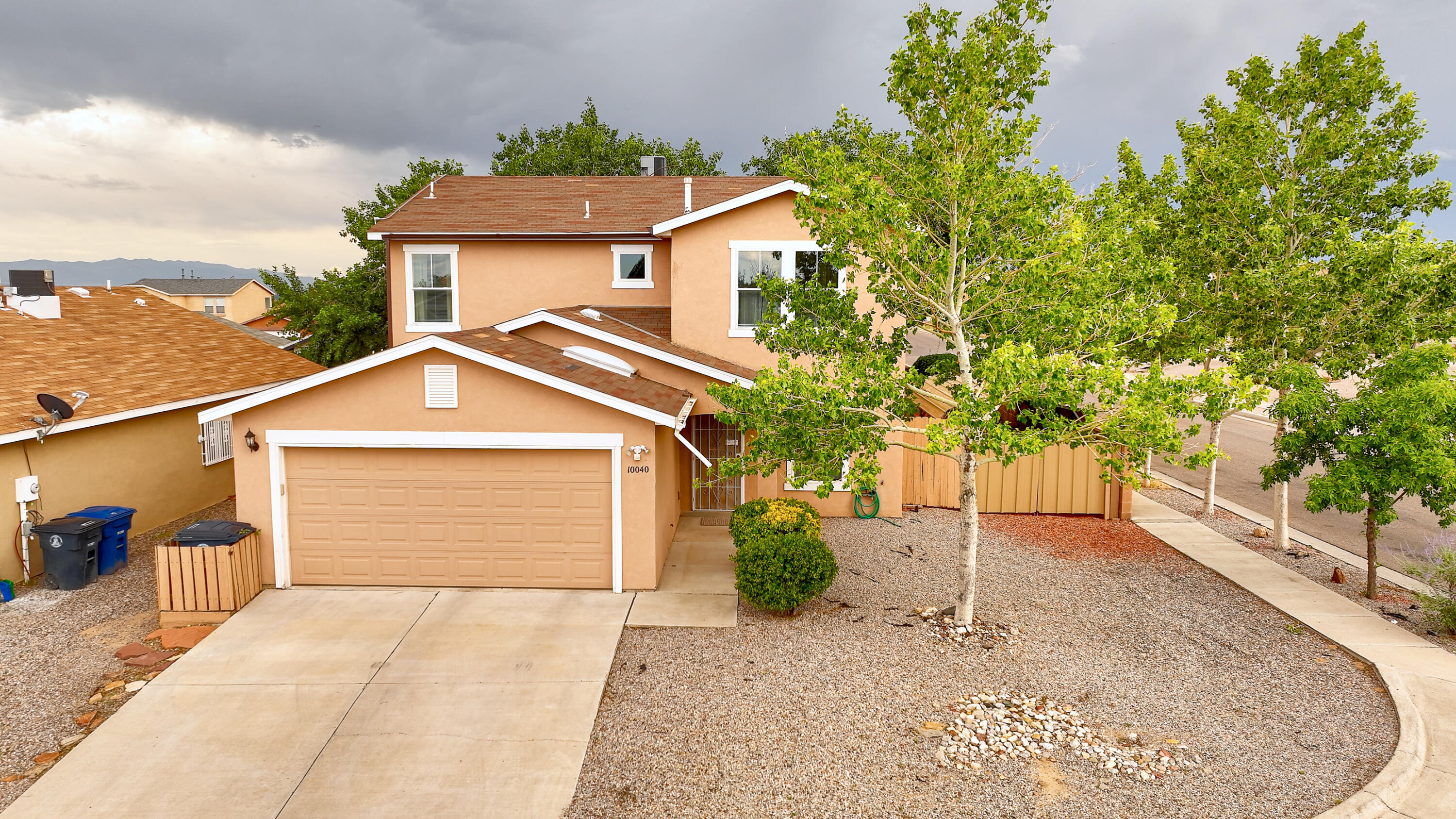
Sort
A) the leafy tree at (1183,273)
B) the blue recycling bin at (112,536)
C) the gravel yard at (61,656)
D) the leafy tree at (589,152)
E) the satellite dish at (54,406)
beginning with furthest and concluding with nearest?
the leafy tree at (589,152) < the leafy tree at (1183,273) < the satellite dish at (54,406) < the blue recycling bin at (112,536) < the gravel yard at (61,656)

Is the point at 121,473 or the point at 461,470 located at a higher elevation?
the point at 461,470

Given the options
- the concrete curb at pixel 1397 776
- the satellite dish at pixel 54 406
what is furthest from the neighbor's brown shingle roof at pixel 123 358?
the concrete curb at pixel 1397 776

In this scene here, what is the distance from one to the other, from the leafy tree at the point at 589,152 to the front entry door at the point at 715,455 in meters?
26.1

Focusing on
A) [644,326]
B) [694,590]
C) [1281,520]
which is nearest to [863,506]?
[694,590]

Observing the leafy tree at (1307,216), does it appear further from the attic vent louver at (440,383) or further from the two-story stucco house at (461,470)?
the attic vent louver at (440,383)

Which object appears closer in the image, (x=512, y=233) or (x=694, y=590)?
(x=694, y=590)

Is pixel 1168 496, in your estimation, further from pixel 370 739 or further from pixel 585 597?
pixel 370 739

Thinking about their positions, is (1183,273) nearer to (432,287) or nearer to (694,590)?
(694,590)

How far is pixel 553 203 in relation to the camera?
19234mm

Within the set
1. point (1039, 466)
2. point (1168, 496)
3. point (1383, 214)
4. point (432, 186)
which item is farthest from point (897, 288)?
point (432, 186)

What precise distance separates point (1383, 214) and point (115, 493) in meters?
23.3

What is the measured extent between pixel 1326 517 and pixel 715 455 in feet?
44.6

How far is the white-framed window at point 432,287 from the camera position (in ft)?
58.5

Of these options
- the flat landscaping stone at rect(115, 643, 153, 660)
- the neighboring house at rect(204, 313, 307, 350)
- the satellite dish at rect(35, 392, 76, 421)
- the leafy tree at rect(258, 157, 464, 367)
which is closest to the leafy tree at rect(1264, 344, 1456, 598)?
the flat landscaping stone at rect(115, 643, 153, 660)
